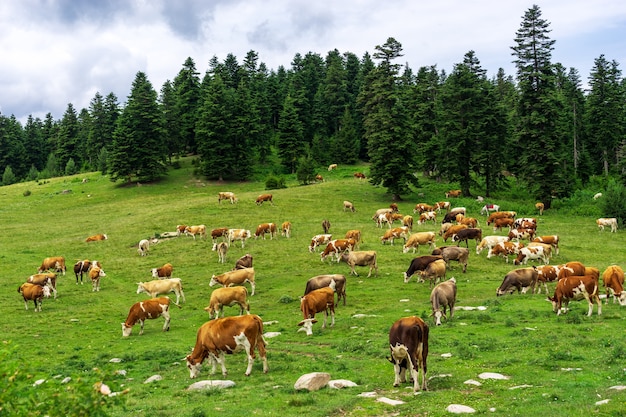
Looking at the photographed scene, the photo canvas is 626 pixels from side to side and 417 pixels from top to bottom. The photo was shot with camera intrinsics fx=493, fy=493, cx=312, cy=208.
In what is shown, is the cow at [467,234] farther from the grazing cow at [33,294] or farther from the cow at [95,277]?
the grazing cow at [33,294]

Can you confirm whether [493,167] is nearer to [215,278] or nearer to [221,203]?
[221,203]

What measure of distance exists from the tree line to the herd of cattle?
499 inches

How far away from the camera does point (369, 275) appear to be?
29.1 m

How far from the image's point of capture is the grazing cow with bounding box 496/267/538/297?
79.4 feet

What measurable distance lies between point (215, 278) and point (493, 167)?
42185 mm

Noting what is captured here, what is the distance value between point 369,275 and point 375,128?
3402 centimetres

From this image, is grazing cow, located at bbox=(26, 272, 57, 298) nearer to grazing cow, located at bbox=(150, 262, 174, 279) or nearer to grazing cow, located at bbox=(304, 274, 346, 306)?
grazing cow, located at bbox=(150, 262, 174, 279)

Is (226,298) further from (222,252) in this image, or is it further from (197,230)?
(197,230)

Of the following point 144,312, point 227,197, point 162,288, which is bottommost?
point 144,312

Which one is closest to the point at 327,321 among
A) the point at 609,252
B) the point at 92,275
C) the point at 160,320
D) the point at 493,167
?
the point at 160,320

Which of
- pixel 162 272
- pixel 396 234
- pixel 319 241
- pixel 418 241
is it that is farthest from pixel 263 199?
pixel 418 241

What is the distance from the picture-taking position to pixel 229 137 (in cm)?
7331

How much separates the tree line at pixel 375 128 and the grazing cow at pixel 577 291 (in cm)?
3682

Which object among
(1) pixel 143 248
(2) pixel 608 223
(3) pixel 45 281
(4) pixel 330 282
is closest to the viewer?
(4) pixel 330 282
